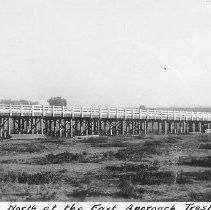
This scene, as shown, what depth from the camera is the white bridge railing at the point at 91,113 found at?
4003cm

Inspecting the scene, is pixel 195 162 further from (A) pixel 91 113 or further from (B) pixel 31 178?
(A) pixel 91 113

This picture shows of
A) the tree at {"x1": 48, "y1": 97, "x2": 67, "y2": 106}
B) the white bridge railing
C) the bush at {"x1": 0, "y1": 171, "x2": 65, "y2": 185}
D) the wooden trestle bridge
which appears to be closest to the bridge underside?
the wooden trestle bridge

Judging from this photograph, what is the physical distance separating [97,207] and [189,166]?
10.7 metres

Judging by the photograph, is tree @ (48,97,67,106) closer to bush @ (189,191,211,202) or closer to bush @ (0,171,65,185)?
bush @ (0,171,65,185)

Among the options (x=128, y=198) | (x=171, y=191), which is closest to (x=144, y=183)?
(x=171, y=191)

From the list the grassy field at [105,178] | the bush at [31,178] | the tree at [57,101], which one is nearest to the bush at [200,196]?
the grassy field at [105,178]

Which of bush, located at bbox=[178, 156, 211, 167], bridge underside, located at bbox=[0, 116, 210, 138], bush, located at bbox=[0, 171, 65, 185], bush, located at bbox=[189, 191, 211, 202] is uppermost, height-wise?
bush, located at bbox=[189, 191, 211, 202]

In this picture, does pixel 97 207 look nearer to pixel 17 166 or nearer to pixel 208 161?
pixel 17 166

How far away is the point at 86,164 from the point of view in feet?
71.4

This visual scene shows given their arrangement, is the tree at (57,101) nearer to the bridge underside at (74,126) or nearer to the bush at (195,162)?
the bridge underside at (74,126)

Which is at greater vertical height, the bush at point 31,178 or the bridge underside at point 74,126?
the bush at point 31,178

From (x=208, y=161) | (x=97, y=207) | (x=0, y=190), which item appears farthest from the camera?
(x=208, y=161)

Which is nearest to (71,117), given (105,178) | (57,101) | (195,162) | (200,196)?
(195,162)

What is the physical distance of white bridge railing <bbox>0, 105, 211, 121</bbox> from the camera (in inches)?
1576
